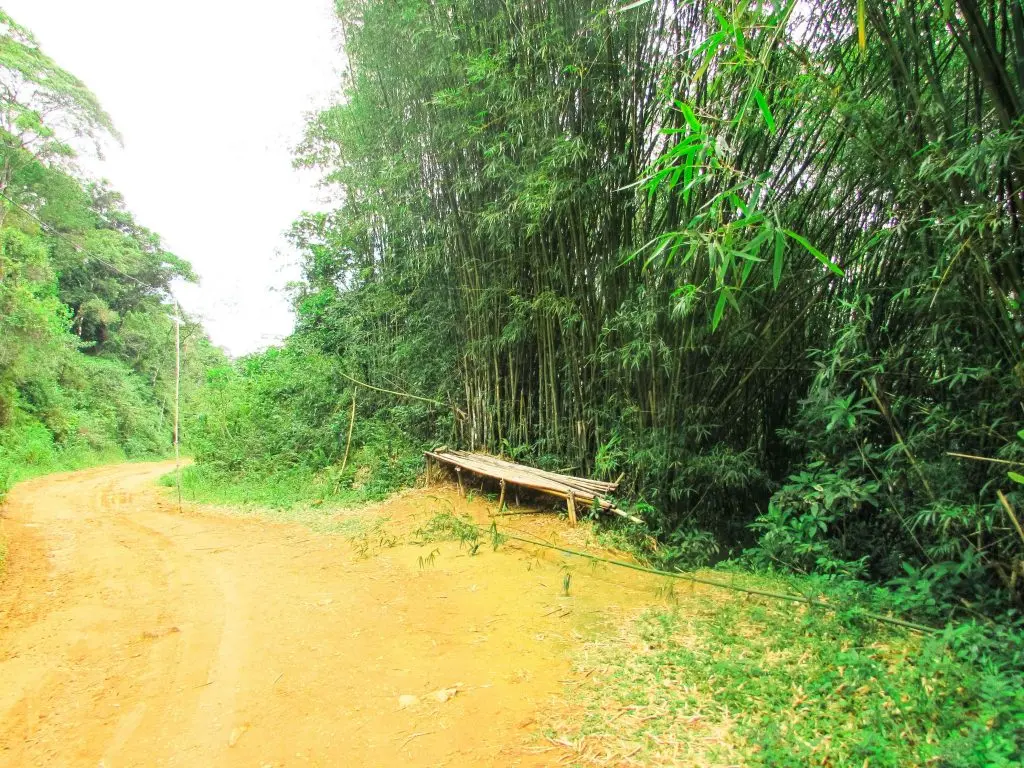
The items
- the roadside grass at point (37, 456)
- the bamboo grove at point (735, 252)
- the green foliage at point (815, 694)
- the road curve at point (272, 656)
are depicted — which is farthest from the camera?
the roadside grass at point (37, 456)

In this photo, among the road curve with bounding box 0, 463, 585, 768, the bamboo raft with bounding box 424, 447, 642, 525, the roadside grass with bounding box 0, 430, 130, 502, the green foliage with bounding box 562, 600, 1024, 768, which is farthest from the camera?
the roadside grass with bounding box 0, 430, 130, 502

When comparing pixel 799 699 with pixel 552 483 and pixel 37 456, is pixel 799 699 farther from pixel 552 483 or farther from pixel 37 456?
pixel 37 456

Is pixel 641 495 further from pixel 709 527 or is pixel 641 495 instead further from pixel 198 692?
pixel 198 692

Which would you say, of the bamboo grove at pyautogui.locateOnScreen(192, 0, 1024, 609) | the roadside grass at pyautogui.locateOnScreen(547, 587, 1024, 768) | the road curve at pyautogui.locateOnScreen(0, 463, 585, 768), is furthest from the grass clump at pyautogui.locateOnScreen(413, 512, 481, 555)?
Answer: the roadside grass at pyautogui.locateOnScreen(547, 587, 1024, 768)

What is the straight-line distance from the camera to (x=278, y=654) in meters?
2.35

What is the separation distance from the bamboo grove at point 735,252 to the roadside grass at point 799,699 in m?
0.50

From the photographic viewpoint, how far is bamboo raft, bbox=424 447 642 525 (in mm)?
3791

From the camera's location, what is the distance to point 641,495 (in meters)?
3.66

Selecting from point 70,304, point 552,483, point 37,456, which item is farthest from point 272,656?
point 70,304

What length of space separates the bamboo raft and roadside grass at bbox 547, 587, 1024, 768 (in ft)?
4.70

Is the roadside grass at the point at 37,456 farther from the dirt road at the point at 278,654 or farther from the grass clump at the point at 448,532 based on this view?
the grass clump at the point at 448,532

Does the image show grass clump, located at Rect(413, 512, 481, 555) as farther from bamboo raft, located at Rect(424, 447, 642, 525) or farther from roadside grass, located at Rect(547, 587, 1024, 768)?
roadside grass, located at Rect(547, 587, 1024, 768)

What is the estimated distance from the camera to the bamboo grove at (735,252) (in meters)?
1.93

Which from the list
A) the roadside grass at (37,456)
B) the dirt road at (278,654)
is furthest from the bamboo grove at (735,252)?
the roadside grass at (37,456)
